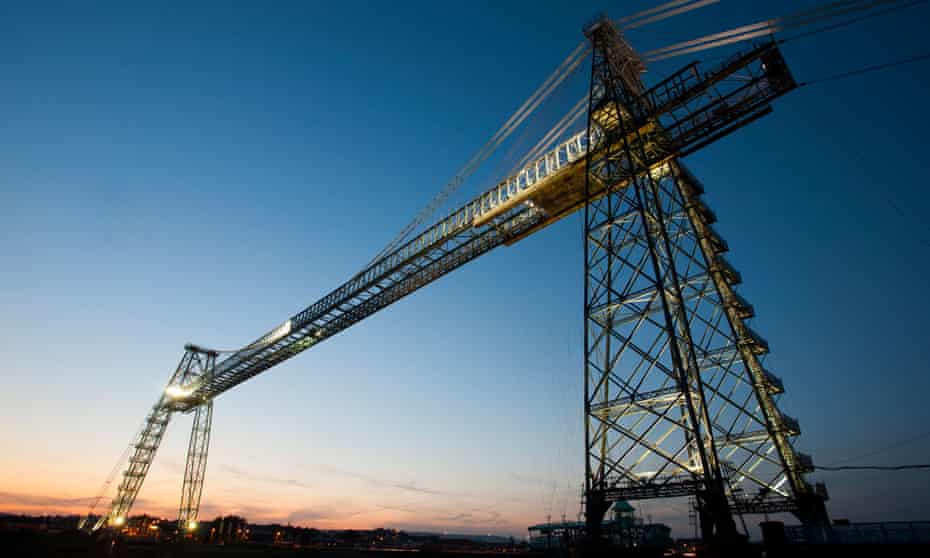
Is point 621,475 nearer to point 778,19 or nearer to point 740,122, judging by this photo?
point 740,122

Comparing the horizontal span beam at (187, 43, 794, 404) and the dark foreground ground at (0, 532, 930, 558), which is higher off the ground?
the horizontal span beam at (187, 43, 794, 404)

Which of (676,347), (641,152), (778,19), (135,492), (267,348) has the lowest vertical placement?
(135,492)

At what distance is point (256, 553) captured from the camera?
1033 inches

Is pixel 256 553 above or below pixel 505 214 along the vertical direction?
below

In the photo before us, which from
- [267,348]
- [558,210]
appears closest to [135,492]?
[267,348]

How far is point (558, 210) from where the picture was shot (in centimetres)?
1872

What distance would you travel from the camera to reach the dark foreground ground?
10.6m

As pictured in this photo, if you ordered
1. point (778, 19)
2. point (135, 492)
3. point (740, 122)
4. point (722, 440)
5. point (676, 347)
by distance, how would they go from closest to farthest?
point (676, 347)
point (778, 19)
point (740, 122)
point (722, 440)
point (135, 492)

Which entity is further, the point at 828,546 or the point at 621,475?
the point at 621,475

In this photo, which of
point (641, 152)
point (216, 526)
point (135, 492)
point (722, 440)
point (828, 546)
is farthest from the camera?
point (216, 526)

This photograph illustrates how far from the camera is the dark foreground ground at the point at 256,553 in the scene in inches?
419

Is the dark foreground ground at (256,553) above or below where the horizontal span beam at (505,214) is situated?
below

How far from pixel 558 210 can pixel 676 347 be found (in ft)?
26.8

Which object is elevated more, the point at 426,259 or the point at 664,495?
the point at 426,259
